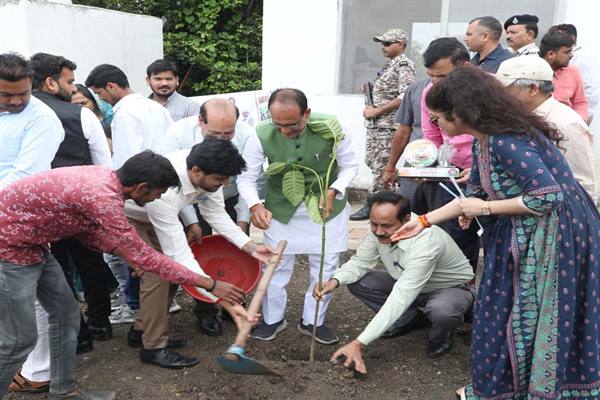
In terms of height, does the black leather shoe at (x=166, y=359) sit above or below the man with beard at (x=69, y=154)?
below

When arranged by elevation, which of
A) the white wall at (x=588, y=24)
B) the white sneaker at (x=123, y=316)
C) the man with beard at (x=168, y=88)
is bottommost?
the white sneaker at (x=123, y=316)

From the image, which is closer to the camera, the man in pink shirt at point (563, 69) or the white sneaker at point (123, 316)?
the white sneaker at point (123, 316)

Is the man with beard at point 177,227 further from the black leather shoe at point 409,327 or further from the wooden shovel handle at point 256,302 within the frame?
the black leather shoe at point 409,327

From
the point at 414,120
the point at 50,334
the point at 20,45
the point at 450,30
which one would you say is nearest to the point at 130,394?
the point at 50,334

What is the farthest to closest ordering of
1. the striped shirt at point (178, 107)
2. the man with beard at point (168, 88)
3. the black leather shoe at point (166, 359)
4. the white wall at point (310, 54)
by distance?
1. the white wall at point (310, 54)
2. the striped shirt at point (178, 107)
3. the man with beard at point (168, 88)
4. the black leather shoe at point (166, 359)

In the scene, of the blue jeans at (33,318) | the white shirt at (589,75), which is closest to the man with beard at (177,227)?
the blue jeans at (33,318)

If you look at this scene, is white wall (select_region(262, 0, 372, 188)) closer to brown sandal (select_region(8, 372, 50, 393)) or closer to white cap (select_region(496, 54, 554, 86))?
white cap (select_region(496, 54, 554, 86))

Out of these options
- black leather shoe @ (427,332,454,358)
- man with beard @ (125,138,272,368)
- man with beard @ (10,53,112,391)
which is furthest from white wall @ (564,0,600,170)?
man with beard @ (10,53,112,391)

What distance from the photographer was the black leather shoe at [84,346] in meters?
3.37

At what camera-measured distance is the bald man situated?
3.31 meters

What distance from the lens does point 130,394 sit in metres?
A: 2.95

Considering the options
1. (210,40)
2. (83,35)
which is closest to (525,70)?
(83,35)

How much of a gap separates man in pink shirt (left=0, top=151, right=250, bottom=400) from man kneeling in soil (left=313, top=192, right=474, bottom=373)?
0.86m

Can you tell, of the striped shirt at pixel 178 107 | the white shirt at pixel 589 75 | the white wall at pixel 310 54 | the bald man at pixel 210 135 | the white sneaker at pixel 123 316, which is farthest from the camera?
the white wall at pixel 310 54
